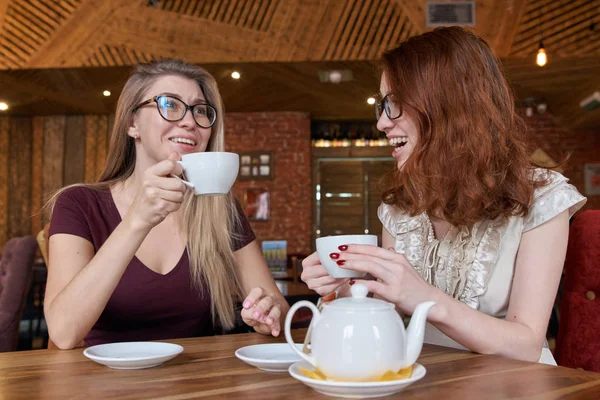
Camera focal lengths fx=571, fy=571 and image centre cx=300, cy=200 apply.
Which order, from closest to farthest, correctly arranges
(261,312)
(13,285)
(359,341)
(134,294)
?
(359,341), (261,312), (134,294), (13,285)

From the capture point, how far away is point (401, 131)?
1.47 meters

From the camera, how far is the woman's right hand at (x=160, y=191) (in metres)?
1.14

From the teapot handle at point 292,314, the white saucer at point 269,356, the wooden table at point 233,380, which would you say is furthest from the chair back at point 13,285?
the teapot handle at point 292,314

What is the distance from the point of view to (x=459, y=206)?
138cm

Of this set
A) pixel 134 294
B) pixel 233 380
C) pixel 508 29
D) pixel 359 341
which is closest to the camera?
pixel 359 341

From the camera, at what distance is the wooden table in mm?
836

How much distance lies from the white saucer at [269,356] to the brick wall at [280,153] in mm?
6800

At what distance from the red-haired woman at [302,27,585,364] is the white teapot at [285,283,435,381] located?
0.49 meters

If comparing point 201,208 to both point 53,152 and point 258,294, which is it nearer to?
point 258,294

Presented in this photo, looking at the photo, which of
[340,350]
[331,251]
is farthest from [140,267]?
[340,350]

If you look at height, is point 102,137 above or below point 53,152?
above

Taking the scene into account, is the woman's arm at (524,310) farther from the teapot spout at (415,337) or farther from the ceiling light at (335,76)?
the ceiling light at (335,76)

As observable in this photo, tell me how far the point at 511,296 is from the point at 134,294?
98 centimetres

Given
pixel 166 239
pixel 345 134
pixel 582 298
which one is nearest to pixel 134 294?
pixel 166 239
